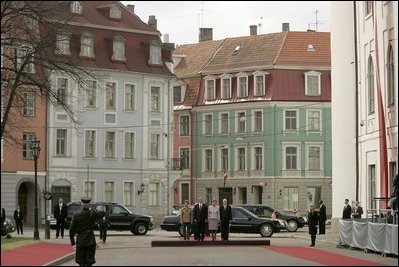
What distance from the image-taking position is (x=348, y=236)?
39.7 meters

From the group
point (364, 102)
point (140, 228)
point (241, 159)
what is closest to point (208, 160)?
point (241, 159)

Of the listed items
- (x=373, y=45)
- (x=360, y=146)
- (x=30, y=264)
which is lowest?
(x=30, y=264)

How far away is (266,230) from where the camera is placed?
174ft

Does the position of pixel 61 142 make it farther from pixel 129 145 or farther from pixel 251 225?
pixel 251 225

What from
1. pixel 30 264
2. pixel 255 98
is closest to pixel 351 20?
pixel 30 264

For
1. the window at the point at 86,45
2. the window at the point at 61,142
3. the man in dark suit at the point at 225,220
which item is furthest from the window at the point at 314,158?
the man in dark suit at the point at 225,220

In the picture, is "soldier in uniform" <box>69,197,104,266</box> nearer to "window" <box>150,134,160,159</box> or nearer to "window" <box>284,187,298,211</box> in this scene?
"window" <box>150,134,160,159</box>

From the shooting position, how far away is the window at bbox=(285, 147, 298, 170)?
90938 millimetres

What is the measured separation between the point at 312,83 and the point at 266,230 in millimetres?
40172

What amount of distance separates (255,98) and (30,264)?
2540 inches

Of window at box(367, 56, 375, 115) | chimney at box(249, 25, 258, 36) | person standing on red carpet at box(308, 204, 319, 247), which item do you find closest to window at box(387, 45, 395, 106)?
window at box(367, 56, 375, 115)

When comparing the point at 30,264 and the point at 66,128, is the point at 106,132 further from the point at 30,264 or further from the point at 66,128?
the point at 30,264

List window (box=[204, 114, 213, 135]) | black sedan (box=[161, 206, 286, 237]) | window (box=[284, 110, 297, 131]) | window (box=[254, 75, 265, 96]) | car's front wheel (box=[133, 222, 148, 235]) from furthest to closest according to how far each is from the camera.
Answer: window (box=[204, 114, 213, 135]), window (box=[254, 75, 265, 96]), window (box=[284, 110, 297, 131]), car's front wheel (box=[133, 222, 148, 235]), black sedan (box=[161, 206, 286, 237])

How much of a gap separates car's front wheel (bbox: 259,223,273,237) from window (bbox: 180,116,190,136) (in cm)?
4350
